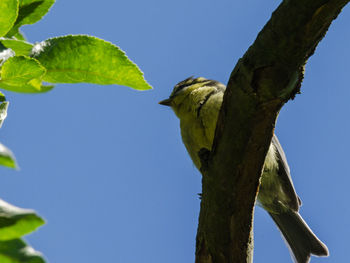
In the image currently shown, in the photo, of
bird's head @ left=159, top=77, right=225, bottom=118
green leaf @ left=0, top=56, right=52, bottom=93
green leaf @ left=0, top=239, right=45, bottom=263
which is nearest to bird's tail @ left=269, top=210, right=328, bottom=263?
bird's head @ left=159, top=77, right=225, bottom=118

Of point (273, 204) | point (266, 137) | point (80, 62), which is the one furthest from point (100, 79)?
point (273, 204)

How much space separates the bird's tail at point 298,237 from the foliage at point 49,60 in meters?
4.02

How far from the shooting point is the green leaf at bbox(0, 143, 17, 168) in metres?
0.61

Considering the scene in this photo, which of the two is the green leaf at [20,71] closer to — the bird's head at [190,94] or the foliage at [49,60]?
the foliage at [49,60]

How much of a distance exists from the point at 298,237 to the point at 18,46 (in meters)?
4.20

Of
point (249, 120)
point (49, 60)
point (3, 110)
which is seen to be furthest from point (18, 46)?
point (249, 120)

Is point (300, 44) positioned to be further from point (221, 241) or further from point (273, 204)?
point (273, 204)

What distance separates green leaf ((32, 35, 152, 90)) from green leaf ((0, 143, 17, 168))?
329mm

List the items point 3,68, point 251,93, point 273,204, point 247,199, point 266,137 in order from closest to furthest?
point 3,68 < point 251,93 < point 266,137 < point 247,199 < point 273,204

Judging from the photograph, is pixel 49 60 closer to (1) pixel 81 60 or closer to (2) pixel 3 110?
(1) pixel 81 60

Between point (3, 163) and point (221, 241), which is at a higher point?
point (221, 241)

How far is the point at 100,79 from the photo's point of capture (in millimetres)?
946

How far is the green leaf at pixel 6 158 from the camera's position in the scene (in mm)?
609

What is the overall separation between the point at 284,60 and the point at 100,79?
1254 millimetres
